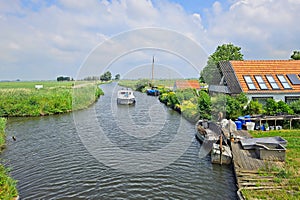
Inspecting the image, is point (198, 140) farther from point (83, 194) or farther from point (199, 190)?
point (83, 194)

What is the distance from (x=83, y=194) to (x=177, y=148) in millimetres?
6968

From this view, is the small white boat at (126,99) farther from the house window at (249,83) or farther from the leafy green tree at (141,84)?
the leafy green tree at (141,84)

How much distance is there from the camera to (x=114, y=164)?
12.5 m

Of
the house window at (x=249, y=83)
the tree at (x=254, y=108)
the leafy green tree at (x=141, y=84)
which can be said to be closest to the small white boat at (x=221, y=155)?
the tree at (x=254, y=108)

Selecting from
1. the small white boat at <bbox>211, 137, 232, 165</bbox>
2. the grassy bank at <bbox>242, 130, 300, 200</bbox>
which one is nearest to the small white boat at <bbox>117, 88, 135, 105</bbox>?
the small white boat at <bbox>211, 137, 232, 165</bbox>

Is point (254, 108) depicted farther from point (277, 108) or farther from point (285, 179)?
point (285, 179)

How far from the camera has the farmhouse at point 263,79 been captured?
19672mm

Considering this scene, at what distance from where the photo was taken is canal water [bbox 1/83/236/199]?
9758 mm

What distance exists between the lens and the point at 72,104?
31203mm

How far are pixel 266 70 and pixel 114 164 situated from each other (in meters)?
17.0

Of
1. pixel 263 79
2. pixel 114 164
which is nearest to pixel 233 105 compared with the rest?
pixel 263 79

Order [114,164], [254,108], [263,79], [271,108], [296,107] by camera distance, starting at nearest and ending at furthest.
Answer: [114,164] < [296,107] < [271,108] < [254,108] < [263,79]

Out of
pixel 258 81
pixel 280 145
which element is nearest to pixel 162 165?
pixel 280 145

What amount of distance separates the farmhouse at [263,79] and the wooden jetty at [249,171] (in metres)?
8.58
